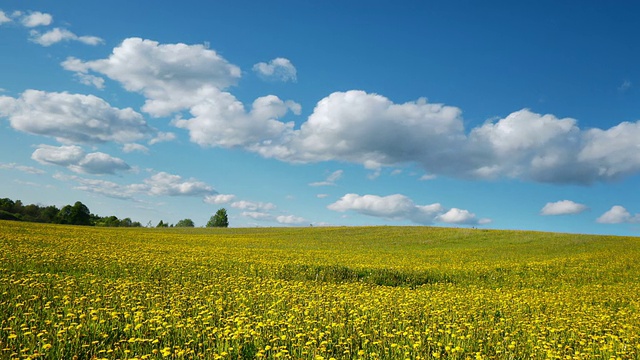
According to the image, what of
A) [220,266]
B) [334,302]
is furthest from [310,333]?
[220,266]

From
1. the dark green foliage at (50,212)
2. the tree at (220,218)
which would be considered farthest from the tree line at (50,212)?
the tree at (220,218)

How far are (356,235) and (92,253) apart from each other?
4969 cm

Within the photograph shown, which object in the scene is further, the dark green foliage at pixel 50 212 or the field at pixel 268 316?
the dark green foliage at pixel 50 212

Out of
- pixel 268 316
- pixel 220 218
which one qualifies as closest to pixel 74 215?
pixel 220 218

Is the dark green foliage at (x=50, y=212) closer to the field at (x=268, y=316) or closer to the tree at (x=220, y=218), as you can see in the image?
the tree at (x=220, y=218)

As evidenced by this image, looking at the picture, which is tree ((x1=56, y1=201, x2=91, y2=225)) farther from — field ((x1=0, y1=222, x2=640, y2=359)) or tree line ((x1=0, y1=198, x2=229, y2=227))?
field ((x1=0, y1=222, x2=640, y2=359))

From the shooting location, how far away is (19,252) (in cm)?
1912

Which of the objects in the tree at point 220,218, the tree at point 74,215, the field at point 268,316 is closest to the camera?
the field at point 268,316

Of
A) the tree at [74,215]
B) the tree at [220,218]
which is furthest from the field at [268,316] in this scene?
the tree at [220,218]

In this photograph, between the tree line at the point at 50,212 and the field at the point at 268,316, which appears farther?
the tree line at the point at 50,212

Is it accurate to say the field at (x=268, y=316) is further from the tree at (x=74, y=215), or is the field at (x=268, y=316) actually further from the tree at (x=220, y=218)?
the tree at (x=220, y=218)

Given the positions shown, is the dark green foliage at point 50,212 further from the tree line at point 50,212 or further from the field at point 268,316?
the field at point 268,316

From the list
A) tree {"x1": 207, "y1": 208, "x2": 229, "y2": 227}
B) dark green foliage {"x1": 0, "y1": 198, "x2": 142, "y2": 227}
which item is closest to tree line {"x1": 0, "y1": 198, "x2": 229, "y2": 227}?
dark green foliage {"x1": 0, "y1": 198, "x2": 142, "y2": 227}

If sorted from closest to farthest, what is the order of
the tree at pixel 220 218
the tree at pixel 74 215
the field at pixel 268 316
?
the field at pixel 268 316 → the tree at pixel 74 215 → the tree at pixel 220 218
